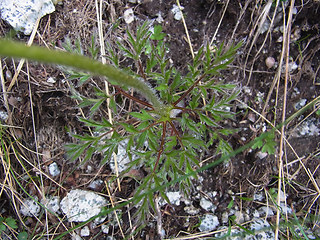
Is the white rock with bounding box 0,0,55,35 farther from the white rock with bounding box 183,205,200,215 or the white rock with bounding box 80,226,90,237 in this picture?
the white rock with bounding box 183,205,200,215

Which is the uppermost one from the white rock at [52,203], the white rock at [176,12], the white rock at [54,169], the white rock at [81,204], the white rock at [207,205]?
the white rock at [176,12]

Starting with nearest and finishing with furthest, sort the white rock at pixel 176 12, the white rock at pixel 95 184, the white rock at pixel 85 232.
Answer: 1. the white rock at pixel 85 232
2. the white rock at pixel 95 184
3. the white rock at pixel 176 12

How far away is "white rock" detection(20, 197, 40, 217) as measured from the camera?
2.97 m

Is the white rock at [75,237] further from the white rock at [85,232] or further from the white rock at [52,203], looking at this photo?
the white rock at [52,203]

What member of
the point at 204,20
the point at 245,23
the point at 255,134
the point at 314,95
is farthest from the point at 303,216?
the point at 204,20

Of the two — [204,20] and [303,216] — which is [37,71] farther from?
[303,216]

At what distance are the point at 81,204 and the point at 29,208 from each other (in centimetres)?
56

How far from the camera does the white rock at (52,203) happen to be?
2959 millimetres

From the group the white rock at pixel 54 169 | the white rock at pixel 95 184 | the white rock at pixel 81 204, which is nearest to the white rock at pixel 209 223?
the white rock at pixel 81 204

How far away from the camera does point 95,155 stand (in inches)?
118

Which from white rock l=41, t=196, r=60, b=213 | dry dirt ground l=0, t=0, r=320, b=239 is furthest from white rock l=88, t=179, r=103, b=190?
white rock l=41, t=196, r=60, b=213

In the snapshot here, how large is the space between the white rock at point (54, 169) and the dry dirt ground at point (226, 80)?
0.14 feet

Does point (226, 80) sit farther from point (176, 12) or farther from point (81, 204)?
point (81, 204)

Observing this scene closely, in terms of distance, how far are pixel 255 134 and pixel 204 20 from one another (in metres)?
1.37
